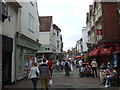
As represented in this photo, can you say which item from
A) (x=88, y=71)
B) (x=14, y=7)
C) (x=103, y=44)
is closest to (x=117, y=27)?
(x=103, y=44)

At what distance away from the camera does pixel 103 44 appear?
30.8 m

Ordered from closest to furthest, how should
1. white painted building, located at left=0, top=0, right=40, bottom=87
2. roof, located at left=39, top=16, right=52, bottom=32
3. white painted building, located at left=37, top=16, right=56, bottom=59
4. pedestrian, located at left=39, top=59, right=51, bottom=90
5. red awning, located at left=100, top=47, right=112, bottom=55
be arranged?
pedestrian, located at left=39, top=59, right=51, bottom=90 < white painted building, located at left=0, top=0, right=40, bottom=87 < red awning, located at left=100, top=47, right=112, bottom=55 < white painted building, located at left=37, top=16, right=56, bottom=59 < roof, located at left=39, top=16, right=52, bottom=32

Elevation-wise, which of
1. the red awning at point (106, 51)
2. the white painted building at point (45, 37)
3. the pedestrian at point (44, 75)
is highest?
the white painted building at point (45, 37)

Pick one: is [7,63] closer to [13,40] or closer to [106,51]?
[13,40]

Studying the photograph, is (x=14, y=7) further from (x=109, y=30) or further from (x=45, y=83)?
(x=109, y=30)

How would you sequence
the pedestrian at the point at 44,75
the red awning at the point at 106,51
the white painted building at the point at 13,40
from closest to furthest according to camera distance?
1. the pedestrian at the point at 44,75
2. the white painted building at the point at 13,40
3. the red awning at the point at 106,51

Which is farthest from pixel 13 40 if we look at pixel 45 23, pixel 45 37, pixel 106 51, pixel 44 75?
pixel 45 23

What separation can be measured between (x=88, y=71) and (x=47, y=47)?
2816cm

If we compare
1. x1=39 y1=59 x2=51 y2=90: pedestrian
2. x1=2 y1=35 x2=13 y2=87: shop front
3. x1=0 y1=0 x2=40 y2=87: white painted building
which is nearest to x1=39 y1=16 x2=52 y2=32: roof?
x1=0 y1=0 x2=40 y2=87: white painted building

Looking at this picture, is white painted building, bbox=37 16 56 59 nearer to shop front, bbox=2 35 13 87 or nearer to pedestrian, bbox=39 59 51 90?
shop front, bbox=2 35 13 87

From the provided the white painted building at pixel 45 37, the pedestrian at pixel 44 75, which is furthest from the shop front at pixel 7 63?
the white painted building at pixel 45 37

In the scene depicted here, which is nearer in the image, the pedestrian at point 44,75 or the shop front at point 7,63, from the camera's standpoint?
the pedestrian at point 44,75

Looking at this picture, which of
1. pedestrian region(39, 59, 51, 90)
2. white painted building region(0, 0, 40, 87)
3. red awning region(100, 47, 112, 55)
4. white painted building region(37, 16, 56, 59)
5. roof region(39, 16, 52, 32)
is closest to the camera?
pedestrian region(39, 59, 51, 90)

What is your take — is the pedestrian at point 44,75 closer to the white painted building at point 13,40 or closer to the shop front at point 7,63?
the white painted building at point 13,40
